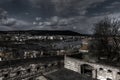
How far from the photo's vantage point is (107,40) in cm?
3244

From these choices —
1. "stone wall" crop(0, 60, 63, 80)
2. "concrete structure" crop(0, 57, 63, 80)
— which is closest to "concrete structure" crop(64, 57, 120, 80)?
"concrete structure" crop(0, 57, 63, 80)

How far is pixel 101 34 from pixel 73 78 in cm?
1652

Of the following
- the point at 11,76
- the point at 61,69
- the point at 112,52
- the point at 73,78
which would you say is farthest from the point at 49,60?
the point at 112,52

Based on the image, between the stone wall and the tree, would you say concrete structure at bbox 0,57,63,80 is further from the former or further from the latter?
the tree

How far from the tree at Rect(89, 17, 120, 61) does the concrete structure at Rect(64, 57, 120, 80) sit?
7.98 metres

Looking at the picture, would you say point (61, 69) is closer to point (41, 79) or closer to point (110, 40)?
point (41, 79)

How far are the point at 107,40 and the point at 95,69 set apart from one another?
45.3 feet

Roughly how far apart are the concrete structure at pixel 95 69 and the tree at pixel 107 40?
798cm

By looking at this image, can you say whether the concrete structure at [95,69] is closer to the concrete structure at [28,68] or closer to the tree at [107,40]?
the concrete structure at [28,68]

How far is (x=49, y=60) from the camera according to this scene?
75.3 feet

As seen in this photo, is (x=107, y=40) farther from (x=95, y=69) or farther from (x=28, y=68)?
(x=28, y=68)

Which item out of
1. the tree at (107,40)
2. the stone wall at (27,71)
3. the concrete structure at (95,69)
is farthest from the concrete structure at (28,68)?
the tree at (107,40)

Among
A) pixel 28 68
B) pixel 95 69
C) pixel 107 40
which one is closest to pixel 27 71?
pixel 28 68

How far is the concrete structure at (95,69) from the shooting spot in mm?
18464
